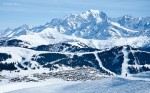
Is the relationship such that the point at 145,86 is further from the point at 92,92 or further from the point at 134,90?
the point at 92,92

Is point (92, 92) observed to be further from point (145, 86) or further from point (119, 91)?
point (145, 86)

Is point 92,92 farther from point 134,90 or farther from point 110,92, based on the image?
Result: point 134,90

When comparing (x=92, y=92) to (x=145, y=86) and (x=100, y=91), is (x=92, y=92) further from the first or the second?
(x=145, y=86)

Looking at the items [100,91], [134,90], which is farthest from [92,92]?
[134,90]

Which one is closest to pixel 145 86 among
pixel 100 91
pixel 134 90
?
pixel 134 90

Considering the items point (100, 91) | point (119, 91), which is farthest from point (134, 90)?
point (100, 91)

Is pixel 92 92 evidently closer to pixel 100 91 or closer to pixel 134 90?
pixel 100 91
